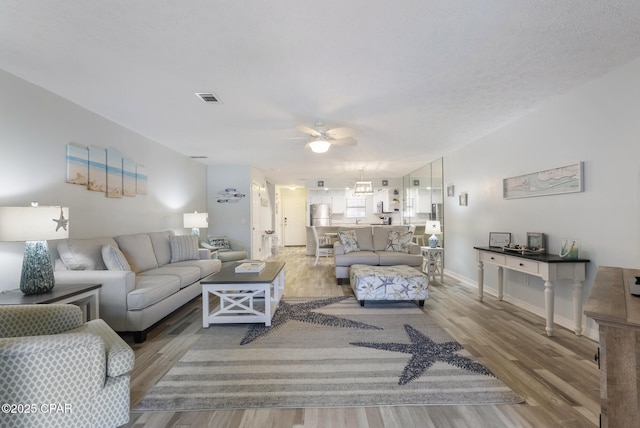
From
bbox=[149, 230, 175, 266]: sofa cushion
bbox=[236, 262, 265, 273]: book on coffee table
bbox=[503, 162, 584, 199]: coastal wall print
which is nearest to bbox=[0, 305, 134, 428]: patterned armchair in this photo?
bbox=[236, 262, 265, 273]: book on coffee table

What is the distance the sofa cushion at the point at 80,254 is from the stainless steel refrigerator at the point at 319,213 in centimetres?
734

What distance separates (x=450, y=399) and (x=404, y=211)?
7.72 m

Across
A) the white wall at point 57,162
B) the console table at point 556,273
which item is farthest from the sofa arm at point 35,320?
the console table at point 556,273

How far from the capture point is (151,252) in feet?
13.2

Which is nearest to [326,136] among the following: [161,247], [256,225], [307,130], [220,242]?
[307,130]

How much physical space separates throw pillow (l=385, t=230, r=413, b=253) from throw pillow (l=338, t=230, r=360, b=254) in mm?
618

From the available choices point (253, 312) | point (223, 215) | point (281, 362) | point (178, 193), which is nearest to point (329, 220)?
point (223, 215)

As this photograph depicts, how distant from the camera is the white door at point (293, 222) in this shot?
1168 centimetres

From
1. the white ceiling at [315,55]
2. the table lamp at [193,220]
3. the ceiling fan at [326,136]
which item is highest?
the white ceiling at [315,55]

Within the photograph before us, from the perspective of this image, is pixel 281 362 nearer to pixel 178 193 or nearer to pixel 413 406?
pixel 413 406

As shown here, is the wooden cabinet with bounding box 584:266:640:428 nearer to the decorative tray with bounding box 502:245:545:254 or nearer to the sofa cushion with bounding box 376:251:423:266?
the decorative tray with bounding box 502:245:545:254

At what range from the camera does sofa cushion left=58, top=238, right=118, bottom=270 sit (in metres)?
2.87

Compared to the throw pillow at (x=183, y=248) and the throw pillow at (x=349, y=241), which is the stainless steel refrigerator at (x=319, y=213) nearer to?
the throw pillow at (x=349, y=241)

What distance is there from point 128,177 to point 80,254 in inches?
Answer: 61.3
